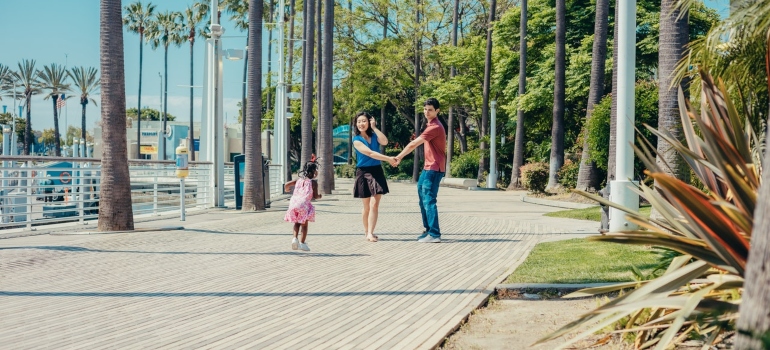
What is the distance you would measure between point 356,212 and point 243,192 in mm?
3829

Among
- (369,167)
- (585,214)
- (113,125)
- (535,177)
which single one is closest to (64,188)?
(113,125)

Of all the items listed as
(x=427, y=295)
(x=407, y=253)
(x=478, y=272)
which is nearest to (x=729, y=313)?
(x=427, y=295)

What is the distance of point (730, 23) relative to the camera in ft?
24.6

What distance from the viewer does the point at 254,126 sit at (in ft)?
76.0

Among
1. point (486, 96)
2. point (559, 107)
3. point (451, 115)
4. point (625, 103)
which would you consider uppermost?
point (486, 96)

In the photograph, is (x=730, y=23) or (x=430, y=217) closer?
(x=730, y=23)

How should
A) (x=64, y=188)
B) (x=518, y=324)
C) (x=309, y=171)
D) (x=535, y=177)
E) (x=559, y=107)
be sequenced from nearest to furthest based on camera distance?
(x=518, y=324) → (x=309, y=171) → (x=64, y=188) → (x=559, y=107) → (x=535, y=177)

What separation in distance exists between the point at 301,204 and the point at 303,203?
Result: 0.05m

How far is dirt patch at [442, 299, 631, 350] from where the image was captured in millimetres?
5477

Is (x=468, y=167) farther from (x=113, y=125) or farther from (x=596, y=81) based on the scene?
(x=113, y=125)

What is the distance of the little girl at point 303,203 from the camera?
1155 centimetres

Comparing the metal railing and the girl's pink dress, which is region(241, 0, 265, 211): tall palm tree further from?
the girl's pink dress

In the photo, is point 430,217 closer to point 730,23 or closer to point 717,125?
point 730,23

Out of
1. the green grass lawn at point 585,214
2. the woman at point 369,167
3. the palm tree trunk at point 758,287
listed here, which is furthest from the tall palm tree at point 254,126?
the palm tree trunk at point 758,287
